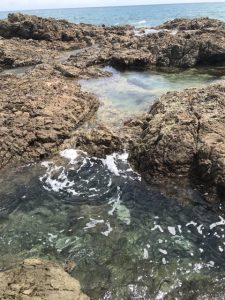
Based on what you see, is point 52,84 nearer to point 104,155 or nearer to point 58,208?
point 104,155

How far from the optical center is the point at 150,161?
14.9 meters

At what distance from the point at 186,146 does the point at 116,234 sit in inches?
202

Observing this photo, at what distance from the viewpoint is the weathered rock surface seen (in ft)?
26.7

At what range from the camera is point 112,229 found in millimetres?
11766

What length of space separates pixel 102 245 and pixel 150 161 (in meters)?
4.97

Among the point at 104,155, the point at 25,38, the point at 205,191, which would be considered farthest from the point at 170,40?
Result: the point at 205,191

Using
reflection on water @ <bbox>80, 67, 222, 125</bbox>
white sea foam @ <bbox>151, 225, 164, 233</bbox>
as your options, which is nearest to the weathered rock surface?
white sea foam @ <bbox>151, 225, 164, 233</bbox>

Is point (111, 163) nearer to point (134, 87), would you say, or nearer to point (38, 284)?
point (38, 284)

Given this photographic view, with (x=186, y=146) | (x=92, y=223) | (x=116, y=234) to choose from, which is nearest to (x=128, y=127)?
(x=186, y=146)

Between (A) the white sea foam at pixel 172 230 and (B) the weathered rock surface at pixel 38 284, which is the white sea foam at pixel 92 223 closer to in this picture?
(A) the white sea foam at pixel 172 230

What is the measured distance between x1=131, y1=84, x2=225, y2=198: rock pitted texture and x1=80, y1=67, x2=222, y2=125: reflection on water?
452 cm

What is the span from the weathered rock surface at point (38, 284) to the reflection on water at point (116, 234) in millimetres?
919

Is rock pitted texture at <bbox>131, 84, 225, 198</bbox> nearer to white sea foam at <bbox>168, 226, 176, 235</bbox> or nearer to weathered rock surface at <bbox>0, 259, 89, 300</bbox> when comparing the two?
white sea foam at <bbox>168, 226, 176, 235</bbox>

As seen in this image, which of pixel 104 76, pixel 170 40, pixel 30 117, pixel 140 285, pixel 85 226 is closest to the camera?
pixel 140 285
